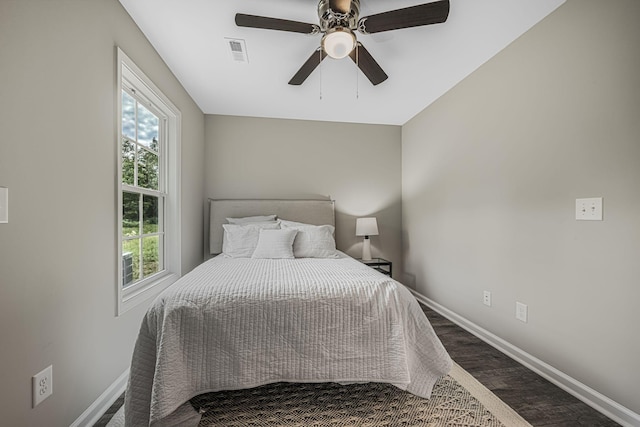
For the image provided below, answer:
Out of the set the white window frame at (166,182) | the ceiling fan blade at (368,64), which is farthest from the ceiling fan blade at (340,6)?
the white window frame at (166,182)

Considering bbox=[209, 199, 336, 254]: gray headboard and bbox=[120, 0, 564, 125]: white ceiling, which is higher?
bbox=[120, 0, 564, 125]: white ceiling

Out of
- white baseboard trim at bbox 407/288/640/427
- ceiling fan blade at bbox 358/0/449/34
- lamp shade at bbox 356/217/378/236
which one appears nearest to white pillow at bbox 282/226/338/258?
lamp shade at bbox 356/217/378/236

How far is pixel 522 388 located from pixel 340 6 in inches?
98.2

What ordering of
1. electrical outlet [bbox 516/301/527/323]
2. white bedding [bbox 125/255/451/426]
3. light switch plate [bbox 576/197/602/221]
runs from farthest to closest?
1. electrical outlet [bbox 516/301/527/323]
2. light switch plate [bbox 576/197/602/221]
3. white bedding [bbox 125/255/451/426]

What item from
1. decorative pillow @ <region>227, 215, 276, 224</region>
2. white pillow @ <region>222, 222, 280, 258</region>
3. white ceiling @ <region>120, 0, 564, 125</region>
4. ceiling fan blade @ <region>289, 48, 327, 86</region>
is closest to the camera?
white ceiling @ <region>120, 0, 564, 125</region>

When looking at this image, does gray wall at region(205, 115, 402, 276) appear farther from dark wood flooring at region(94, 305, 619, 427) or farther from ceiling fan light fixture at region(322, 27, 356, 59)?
ceiling fan light fixture at region(322, 27, 356, 59)

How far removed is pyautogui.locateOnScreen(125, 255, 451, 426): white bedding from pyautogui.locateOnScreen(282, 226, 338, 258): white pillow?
1.13 m

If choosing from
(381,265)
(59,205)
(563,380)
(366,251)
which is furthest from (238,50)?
(563,380)

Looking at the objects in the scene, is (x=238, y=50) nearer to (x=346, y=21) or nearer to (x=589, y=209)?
(x=346, y=21)

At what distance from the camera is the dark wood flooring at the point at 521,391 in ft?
5.03

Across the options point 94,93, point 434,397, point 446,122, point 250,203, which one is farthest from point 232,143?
point 434,397

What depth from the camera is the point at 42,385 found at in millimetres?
1229

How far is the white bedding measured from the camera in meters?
1.40

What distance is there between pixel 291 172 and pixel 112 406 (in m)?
2.87
